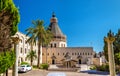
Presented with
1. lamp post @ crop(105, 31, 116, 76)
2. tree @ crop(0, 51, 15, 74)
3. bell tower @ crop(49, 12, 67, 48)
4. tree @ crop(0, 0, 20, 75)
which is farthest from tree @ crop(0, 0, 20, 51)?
bell tower @ crop(49, 12, 67, 48)

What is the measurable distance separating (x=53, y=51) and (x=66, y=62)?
20176 mm

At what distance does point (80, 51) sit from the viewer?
90500 mm

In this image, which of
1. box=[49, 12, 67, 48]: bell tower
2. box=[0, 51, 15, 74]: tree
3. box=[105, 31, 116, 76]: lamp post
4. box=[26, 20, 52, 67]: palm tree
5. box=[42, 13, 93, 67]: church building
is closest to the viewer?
box=[105, 31, 116, 76]: lamp post

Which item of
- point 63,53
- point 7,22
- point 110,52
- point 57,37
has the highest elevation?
point 57,37

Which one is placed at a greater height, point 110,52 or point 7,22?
point 7,22

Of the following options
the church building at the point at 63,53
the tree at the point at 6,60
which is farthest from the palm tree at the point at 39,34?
the church building at the point at 63,53

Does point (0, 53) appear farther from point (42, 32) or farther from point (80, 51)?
point (80, 51)

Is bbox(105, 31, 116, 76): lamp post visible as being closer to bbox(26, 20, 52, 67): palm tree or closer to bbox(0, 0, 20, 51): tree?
bbox(0, 0, 20, 51): tree

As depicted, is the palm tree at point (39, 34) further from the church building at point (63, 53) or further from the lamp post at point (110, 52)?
the church building at point (63, 53)

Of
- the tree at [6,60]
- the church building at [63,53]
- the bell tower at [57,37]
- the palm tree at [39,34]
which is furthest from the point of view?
the bell tower at [57,37]

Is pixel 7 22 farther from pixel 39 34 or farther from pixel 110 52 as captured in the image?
pixel 39 34

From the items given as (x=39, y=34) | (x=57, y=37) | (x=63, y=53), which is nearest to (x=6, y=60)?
(x=39, y=34)

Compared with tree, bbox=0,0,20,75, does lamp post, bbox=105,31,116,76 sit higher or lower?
lower

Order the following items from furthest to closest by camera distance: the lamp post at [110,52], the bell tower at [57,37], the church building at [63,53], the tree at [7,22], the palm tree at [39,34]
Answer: the bell tower at [57,37] < the church building at [63,53] < the palm tree at [39,34] < the tree at [7,22] < the lamp post at [110,52]
